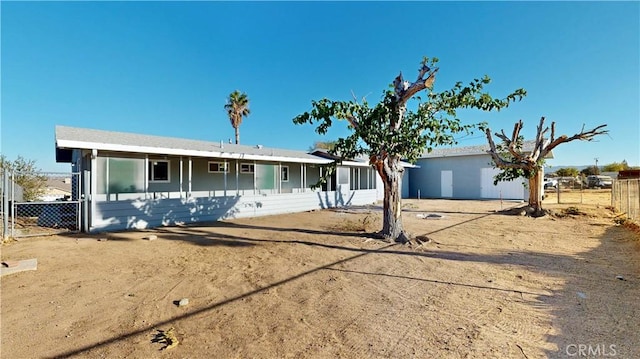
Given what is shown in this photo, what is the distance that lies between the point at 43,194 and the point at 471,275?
19318 millimetres

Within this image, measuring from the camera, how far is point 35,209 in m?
13.3

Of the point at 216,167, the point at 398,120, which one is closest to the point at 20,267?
the point at 398,120

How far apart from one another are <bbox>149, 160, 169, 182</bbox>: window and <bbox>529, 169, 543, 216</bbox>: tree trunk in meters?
16.4

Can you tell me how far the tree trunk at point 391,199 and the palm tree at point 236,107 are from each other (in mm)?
23538

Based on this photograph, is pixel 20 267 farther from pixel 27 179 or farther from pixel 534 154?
pixel 534 154

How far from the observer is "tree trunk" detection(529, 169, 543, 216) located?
43.6 feet

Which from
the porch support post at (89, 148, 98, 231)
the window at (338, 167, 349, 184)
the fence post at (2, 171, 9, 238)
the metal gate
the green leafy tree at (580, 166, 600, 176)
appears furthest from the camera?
the green leafy tree at (580, 166, 600, 176)

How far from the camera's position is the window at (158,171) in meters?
11.6

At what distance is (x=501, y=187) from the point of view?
2152 centimetres

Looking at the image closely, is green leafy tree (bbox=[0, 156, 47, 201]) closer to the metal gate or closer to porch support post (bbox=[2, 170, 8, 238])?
the metal gate

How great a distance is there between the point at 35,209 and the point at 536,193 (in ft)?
76.7

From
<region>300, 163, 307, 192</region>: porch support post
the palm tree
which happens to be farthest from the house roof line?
the palm tree

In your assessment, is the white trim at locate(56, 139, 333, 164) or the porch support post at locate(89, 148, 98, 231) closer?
the white trim at locate(56, 139, 333, 164)

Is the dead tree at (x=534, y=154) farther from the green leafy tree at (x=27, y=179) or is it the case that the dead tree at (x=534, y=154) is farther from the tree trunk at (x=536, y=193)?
the green leafy tree at (x=27, y=179)
